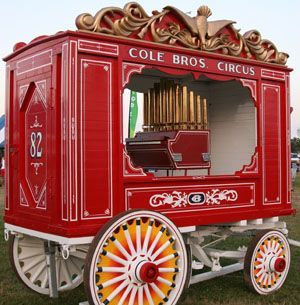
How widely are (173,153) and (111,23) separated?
4.71 feet

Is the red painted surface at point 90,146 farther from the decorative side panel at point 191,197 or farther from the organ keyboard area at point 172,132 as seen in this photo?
the organ keyboard area at point 172,132

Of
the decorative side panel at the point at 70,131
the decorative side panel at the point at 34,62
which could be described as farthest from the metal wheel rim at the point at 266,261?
the decorative side panel at the point at 34,62

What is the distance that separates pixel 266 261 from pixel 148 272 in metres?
1.79

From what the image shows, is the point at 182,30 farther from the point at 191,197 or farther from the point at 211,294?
the point at 211,294

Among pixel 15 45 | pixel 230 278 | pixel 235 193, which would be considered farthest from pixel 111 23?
pixel 230 278

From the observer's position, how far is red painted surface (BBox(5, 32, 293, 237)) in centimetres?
418

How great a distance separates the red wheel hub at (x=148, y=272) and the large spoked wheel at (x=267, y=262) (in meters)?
1.44

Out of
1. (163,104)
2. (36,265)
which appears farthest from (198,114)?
(36,265)

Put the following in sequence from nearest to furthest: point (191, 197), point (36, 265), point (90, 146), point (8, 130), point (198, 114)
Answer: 1. point (90, 146)
2. point (191, 197)
3. point (8, 130)
4. point (36, 265)
5. point (198, 114)

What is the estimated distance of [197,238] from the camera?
5391 millimetres

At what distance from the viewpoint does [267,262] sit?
551 cm

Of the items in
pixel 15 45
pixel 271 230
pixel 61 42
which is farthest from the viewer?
pixel 271 230

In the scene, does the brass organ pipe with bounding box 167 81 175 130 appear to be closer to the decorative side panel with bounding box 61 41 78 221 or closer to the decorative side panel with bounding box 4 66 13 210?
the decorative side panel with bounding box 61 41 78 221

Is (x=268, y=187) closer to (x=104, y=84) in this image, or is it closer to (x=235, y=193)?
(x=235, y=193)
